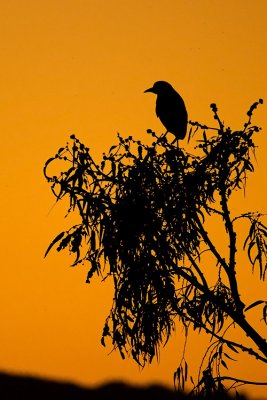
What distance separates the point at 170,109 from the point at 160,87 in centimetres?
45

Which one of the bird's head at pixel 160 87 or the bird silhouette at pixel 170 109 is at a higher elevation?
the bird's head at pixel 160 87

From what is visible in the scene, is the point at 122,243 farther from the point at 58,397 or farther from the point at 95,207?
the point at 58,397

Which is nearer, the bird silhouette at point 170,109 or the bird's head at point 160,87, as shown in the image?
the bird silhouette at point 170,109

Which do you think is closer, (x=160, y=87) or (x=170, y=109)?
(x=170, y=109)

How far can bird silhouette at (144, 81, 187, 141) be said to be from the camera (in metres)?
9.11

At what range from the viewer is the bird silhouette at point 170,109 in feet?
29.9

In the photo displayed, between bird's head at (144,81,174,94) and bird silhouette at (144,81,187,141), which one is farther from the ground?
bird's head at (144,81,174,94)

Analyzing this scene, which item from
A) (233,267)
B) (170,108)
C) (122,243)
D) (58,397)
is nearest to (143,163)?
(122,243)

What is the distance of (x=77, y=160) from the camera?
6465 mm

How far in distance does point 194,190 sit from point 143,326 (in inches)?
43.2

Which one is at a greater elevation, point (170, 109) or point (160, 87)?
point (160, 87)

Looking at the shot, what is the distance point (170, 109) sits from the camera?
9.48 m

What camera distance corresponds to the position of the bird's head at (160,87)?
32.0 ft

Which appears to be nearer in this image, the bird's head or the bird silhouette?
the bird silhouette
